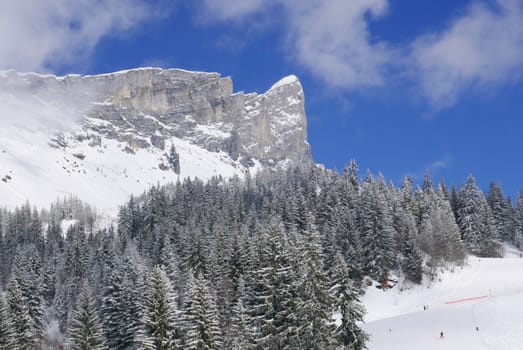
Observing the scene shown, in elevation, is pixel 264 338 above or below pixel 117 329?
below

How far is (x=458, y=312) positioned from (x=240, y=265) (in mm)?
26192

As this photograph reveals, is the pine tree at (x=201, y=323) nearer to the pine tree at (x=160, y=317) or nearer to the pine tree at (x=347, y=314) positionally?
the pine tree at (x=160, y=317)

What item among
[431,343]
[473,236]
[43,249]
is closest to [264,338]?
[431,343]

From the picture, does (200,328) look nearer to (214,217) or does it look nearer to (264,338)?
(264,338)

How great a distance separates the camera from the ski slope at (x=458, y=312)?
48188 mm

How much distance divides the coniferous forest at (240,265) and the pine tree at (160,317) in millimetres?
95

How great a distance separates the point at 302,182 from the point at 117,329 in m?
95.6

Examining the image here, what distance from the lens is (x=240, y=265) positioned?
224 ft

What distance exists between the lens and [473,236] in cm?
10162

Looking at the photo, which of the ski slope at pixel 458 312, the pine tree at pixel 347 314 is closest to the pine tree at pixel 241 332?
the pine tree at pixel 347 314

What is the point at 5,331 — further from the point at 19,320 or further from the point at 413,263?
the point at 413,263

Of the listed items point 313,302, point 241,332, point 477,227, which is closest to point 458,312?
point 241,332

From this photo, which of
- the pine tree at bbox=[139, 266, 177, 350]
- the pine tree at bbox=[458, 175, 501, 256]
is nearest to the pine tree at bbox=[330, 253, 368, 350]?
the pine tree at bbox=[139, 266, 177, 350]

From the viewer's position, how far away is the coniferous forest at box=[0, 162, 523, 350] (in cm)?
3888
